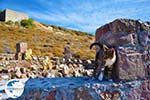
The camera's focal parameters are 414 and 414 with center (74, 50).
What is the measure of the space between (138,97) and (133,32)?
0.57 metres

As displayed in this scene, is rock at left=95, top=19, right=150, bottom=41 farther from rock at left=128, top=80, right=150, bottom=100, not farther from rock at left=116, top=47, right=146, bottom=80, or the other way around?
rock at left=128, top=80, right=150, bottom=100

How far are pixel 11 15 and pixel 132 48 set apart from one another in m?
73.1

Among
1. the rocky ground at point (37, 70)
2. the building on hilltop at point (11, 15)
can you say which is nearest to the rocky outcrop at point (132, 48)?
the rocky ground at point (37, 70)

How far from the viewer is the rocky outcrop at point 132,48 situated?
137 inches

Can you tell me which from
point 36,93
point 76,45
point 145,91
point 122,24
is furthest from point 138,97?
point 76,45

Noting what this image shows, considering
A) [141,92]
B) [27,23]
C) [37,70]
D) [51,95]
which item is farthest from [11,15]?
[141,92]

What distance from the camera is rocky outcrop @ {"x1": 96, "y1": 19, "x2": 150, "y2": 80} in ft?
11.5

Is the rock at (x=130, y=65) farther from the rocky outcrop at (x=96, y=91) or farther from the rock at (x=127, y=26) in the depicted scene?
the rock at (x=127, y=26)

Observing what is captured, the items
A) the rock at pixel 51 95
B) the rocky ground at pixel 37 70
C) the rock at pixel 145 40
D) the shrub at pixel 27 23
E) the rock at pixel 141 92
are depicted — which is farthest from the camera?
the shrub at pixel 27 23

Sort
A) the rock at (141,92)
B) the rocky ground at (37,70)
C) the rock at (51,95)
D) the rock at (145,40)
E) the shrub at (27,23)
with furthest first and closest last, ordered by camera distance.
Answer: the shrub at (27,23) → the rocky ground at (37,70) → the rock at (51,95) → the rock at (145,40) → the rock at (141,92)

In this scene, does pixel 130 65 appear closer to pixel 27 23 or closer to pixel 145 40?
pixel 145 40

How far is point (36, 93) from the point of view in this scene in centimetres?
380

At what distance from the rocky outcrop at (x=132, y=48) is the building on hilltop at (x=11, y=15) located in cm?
7141

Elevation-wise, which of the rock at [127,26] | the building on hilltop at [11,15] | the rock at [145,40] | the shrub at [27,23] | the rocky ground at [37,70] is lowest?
the rocky ground at [37,70]
